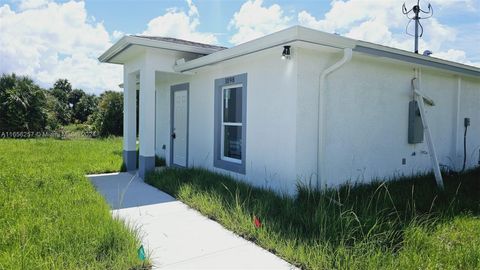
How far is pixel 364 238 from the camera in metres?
3.49

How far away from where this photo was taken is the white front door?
922 centimetres

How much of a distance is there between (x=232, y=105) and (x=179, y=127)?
2.82 meters

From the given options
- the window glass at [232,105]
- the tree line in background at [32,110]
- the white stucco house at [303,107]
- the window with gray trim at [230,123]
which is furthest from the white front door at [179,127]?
the tree line in background at [32,110]

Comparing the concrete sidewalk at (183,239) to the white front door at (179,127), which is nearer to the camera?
the concrete sidewalk at (183,239)

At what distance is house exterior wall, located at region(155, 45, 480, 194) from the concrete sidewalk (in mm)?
1867

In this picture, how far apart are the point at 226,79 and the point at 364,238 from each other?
4.81 m

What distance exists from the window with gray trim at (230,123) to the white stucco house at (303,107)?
0.02 metres

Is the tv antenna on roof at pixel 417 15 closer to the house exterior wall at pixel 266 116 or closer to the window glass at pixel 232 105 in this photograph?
the house exterior wall at pixel 266 116

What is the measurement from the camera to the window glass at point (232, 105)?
7.15m

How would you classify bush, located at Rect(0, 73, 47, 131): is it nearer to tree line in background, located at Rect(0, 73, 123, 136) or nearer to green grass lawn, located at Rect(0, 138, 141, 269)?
tree line in background, located at Rect(0, 73, 123, 136)

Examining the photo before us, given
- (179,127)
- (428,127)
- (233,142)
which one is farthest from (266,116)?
(179,127)

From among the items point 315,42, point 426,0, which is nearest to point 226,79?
point 315,42

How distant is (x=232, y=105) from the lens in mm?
7379

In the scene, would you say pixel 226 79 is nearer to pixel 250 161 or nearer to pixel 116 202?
pixel 250 161
